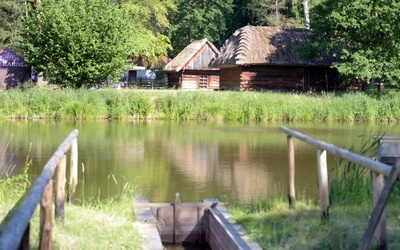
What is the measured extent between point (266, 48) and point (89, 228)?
3310 centimetres

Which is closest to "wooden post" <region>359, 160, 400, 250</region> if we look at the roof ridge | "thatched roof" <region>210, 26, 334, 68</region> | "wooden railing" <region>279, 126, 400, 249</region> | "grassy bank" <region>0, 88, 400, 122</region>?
"wooden railing" <region>279, 126, 400, 249</region>

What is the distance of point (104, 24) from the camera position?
109 feet

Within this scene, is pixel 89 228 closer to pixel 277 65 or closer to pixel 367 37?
pixel 367 37

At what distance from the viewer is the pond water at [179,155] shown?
12.1 metres

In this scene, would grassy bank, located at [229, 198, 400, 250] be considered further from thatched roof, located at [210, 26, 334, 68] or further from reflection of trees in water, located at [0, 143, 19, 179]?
thatched roof, located at [210, 26, 334, 68]

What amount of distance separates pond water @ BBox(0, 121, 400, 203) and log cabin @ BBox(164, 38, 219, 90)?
19738mm

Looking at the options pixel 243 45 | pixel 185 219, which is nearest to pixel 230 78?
pixel 243 45

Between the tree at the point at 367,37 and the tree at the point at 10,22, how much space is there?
24.8 meters

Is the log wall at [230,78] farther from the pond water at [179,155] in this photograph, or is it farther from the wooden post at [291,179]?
the wooden post at [291,179]

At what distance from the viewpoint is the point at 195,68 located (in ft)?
155

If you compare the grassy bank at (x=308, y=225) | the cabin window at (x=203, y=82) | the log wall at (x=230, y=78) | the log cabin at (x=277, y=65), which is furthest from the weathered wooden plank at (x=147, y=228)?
the cabin window at (x=203, y=82)

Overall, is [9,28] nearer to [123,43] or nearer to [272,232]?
[123,43]

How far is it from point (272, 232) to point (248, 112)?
22038 millimetres

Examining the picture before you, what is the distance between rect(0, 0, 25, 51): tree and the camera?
159 ft
